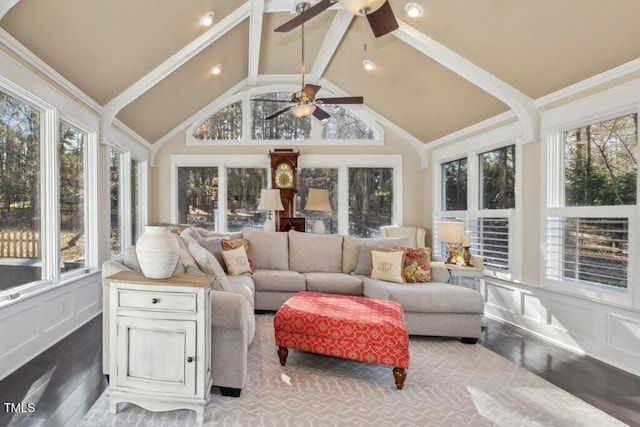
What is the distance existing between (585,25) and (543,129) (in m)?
1.12

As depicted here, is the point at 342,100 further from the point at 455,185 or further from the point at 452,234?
the point at 455,185

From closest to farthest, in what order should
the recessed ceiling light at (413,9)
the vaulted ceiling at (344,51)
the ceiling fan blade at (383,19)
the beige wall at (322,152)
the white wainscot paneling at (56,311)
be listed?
the ceiling fan blade at (383,19), the vaulted ceiling at (344,51), the white wainscot paneling at (56,311), the recessed ceiling light at (413,9), the beige wall at (322,152)

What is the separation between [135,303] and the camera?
6.30 feet

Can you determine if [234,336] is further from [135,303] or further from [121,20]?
[121,20]

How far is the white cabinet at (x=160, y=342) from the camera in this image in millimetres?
1882

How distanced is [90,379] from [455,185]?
495 centimetres

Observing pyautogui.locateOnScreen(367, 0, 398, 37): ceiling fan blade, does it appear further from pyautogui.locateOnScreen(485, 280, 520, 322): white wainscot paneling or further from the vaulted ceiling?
pyautogui.locateOnScreen(485, 280, 520, 322): white wainscot paneling

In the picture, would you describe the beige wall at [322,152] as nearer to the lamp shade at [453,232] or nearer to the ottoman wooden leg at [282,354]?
the lamp shade at [453,232]

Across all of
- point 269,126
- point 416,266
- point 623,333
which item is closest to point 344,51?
point 269,126

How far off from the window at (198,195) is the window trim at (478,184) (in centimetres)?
387

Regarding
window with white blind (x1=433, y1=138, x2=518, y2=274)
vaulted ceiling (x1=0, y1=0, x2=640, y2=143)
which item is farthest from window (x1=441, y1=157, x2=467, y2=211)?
vaulted ceiling (x1=0, y1=0, x2=640, y2=143)

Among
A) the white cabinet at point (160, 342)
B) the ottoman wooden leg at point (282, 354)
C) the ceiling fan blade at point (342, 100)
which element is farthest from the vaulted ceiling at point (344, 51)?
the ottoman wooden leg at point (282, 354)

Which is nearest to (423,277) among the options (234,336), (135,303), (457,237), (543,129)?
(457,237)

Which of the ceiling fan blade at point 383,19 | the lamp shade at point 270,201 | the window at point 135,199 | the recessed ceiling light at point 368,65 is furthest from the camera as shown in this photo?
the window at point 135,199
